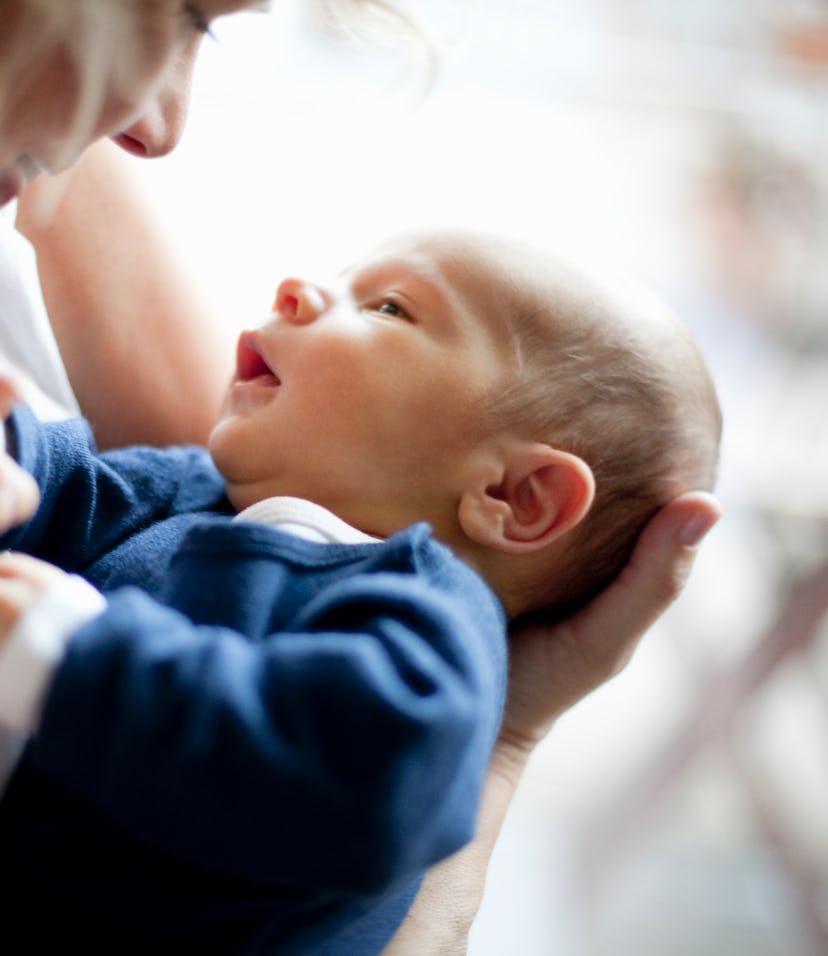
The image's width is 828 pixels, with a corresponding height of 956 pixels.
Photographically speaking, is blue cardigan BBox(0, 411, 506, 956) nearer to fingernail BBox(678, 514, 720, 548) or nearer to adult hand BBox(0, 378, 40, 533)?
adult hand BBox(0, 378, 40, 533)

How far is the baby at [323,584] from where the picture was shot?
63cm

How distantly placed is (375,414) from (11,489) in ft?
1.11

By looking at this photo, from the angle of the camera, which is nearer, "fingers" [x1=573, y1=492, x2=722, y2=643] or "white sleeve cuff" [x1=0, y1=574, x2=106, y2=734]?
"white sleeve cuff" [x1=0, y1=574, x2=106, y2=734]

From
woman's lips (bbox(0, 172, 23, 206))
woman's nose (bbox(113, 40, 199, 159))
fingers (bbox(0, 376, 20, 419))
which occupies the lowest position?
fingers (bbox(0, 376, 20, 419))

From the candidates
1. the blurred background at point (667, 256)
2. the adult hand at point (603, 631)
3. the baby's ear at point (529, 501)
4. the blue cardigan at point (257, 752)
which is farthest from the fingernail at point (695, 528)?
the blurred background at point (667, 256)

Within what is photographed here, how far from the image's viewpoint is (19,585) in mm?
675

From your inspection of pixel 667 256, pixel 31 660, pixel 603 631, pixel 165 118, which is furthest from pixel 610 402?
pixel 667 256

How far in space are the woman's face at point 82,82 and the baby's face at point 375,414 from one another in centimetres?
24

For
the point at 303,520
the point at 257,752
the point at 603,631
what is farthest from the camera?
the point at 603,631

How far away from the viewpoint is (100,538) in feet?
3.03

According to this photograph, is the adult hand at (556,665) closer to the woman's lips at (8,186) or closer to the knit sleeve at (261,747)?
the knit sleeve at (261,747)

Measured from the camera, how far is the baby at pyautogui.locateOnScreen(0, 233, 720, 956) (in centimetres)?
63

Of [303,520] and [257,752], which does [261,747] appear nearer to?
[257,752]

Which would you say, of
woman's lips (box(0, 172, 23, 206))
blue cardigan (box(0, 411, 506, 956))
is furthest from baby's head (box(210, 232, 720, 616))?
woman's lips (box(0, 172, 23, 206))
